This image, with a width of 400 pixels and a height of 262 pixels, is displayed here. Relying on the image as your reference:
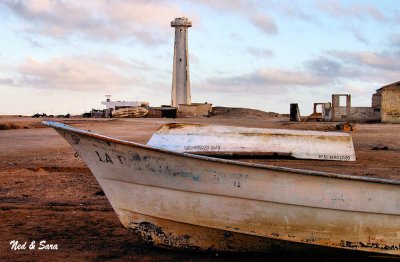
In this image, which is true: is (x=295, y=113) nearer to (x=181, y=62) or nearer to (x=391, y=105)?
(x=391, y=105)

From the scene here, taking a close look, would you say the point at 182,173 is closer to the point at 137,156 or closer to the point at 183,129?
the point at 137,156

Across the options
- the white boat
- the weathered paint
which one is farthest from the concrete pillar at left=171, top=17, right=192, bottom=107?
the white boat

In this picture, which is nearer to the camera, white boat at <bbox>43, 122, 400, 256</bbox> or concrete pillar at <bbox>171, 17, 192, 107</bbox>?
white boat at <bbox>43, 122, 400, 256</bbox>

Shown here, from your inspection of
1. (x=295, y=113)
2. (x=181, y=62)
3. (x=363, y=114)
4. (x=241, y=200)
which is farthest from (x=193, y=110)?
(x=241, y=200)

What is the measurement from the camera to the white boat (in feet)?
18.4

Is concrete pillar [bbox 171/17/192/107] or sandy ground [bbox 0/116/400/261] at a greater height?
concrete pillar [bbox 171/17/192/107]

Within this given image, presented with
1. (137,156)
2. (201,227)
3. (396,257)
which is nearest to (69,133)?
(137,156)

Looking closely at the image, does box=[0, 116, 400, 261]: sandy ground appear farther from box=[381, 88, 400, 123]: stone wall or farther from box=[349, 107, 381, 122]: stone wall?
box=[349, 107, 381, 122]: stone wall

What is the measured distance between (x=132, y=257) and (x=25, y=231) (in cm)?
167

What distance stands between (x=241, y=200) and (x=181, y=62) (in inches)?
1713

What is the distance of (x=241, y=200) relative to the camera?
5.74m

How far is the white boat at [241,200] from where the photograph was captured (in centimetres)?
561

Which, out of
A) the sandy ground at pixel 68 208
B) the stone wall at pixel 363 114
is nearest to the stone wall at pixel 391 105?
the stone wall at pixel 363 114

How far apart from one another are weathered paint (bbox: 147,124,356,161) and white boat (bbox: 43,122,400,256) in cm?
658
